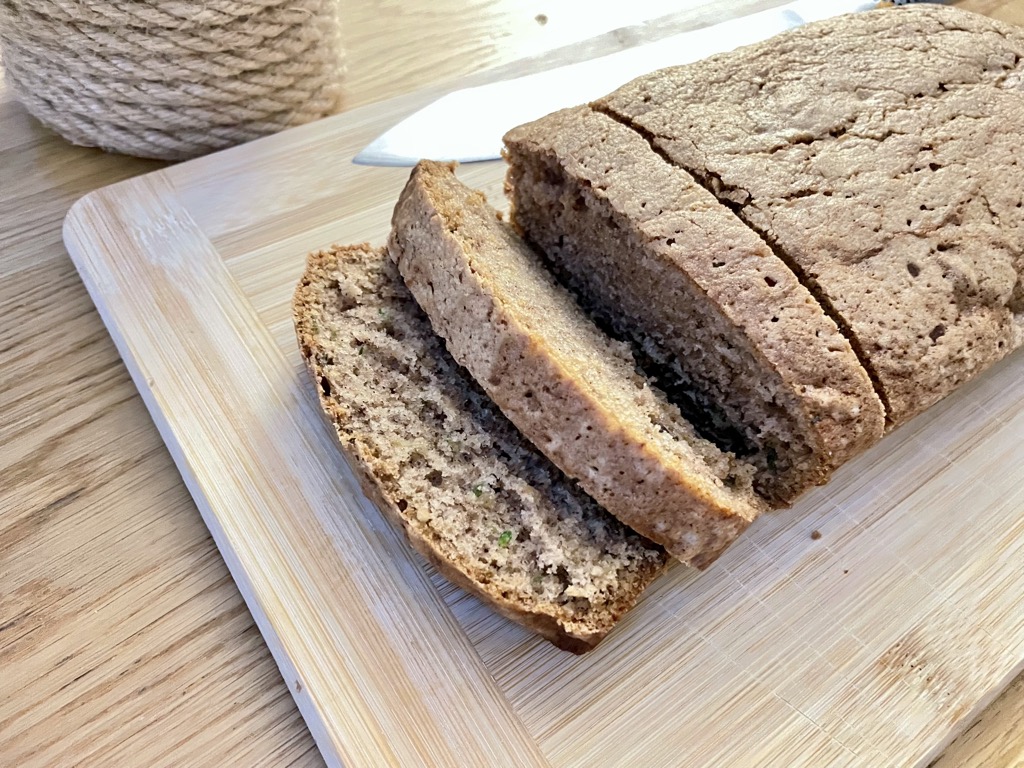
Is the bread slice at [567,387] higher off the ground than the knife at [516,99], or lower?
lower

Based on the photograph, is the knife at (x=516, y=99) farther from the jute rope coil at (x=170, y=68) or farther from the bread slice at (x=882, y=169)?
the bread slice at (x=882, y=169)

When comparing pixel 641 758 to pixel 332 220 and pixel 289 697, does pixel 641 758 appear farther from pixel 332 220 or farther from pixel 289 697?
pixel 332 220

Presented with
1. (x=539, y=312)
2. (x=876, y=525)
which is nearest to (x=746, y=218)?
(x=539, y=312)

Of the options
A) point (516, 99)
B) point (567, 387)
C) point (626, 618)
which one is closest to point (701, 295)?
point (567, 387)

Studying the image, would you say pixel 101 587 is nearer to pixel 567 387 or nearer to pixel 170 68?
pixel 567 387

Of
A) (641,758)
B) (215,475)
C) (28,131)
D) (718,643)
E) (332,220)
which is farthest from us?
(28,131)

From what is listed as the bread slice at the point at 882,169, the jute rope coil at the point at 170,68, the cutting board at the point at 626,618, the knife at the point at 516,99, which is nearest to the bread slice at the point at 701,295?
the bread slice at the point at 882,169
